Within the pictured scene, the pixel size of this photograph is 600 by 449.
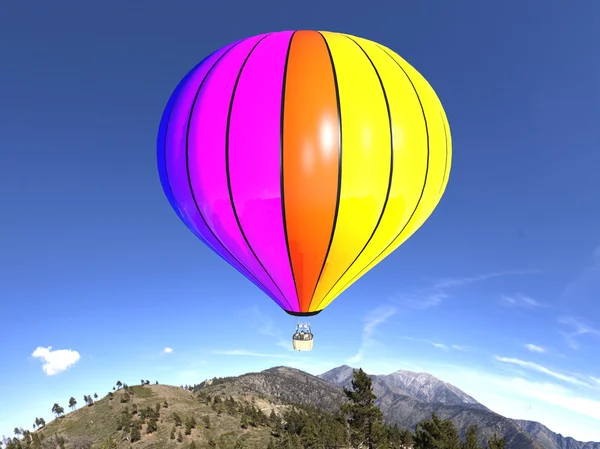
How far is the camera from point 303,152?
10.7 m

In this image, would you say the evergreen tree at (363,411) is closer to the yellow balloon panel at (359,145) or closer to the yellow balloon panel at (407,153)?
the yellow balloon panel at (407,153)

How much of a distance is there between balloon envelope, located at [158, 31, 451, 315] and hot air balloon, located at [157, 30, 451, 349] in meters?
0.03

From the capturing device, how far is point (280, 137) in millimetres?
10742

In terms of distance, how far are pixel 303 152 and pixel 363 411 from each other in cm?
4289

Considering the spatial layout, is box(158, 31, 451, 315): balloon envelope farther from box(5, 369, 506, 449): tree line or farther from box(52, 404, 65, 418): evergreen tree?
box(52, 404, 65, 418): evergreen tree

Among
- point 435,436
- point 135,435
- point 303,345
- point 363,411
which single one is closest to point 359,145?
point 303,345

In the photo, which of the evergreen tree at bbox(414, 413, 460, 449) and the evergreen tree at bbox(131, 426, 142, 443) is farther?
the evergreen tree at bbox(131, 426, 142, 443)

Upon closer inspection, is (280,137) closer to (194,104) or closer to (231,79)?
(231,79)

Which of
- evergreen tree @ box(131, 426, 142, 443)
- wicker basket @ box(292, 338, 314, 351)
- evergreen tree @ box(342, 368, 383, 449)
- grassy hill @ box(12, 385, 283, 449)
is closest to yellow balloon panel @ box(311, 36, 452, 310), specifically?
wicker basket @ box(292, 338, 314, 351)

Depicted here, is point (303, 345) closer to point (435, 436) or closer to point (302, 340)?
point (302, 340)

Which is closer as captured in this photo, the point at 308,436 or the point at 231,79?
the point at 231,79

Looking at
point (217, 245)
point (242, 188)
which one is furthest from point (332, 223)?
point (217, 245)

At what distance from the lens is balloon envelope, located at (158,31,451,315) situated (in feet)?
35.4

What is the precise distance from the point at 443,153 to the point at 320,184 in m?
5.01
